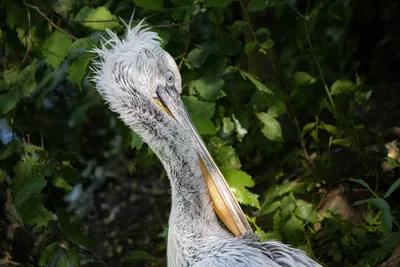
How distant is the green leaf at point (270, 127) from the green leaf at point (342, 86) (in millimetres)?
450

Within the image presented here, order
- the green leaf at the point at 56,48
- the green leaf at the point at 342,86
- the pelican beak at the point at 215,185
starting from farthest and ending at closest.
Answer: the green leaf at the point at 342,86
the green leaf at the point at 56,48
the pelican beak at the point at 215,185

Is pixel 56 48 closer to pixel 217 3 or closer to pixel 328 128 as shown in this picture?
pixel 217 3

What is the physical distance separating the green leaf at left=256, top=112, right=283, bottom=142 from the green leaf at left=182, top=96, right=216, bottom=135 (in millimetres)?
522

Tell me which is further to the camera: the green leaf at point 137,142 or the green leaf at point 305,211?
the green leaf at point 305,211

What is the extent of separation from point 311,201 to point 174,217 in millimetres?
1469

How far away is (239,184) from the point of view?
11.0 ft

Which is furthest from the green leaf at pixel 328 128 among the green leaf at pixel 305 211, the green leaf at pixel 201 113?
the green leaf at pixel 201 113

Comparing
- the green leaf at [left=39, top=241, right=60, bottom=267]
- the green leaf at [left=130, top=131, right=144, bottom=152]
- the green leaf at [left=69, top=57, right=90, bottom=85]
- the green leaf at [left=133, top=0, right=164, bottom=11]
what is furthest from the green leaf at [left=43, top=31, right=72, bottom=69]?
the green leaf at [left=39, top=241, right=60, bottom=267]

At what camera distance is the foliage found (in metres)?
3.39

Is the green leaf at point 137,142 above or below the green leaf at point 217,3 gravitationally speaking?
below

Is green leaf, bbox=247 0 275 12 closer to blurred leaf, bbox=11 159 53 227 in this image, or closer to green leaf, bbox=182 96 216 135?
green leaf, bbox=182 96 216 135

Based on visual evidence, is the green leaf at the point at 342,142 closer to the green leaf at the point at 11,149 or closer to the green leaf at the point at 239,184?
the green leaf at the point at 239,184

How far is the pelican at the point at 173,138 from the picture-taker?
275 cm

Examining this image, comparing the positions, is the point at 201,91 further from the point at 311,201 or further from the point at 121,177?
the point at 121,177
